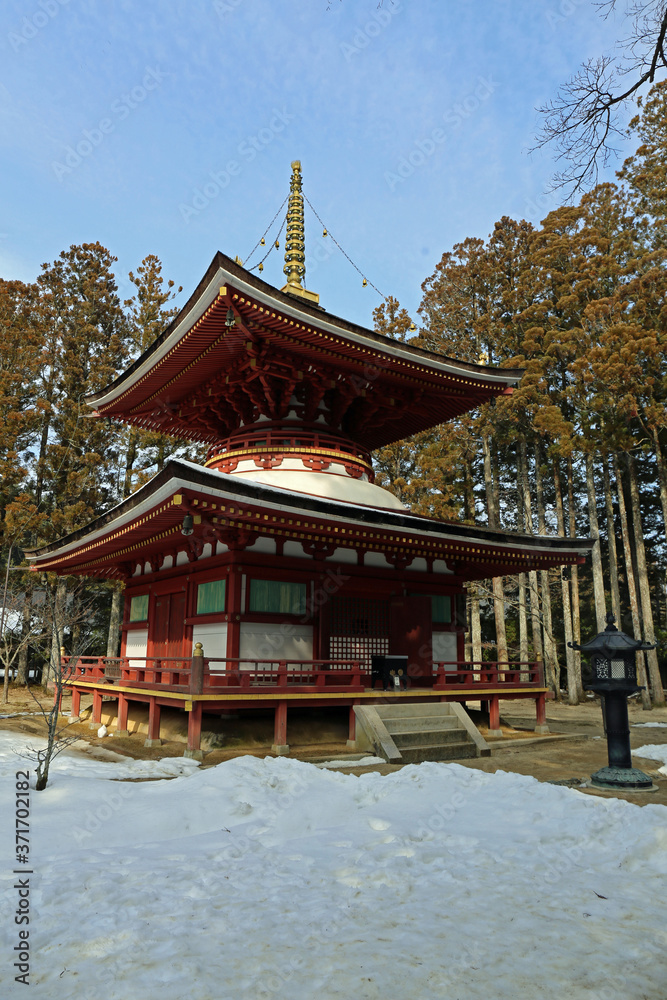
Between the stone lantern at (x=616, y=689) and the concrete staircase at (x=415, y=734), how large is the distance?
12.3 ft

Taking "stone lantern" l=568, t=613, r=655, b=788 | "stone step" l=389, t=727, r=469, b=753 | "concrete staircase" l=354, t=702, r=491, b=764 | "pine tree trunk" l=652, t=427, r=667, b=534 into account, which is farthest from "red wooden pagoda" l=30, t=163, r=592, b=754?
"pine tree trunk" l=652, t=427, r=667, b=534

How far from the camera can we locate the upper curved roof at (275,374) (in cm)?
1507

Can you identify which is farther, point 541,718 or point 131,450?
point 131,450

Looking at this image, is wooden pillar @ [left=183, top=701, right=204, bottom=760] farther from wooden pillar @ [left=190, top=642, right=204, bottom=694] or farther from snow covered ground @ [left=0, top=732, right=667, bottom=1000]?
snow covered ground @ [left=0, top=732, right=667, bottom=1000]

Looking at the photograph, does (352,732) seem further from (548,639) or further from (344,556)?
(548,639)

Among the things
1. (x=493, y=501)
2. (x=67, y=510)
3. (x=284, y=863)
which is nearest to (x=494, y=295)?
(x=493, y=501)

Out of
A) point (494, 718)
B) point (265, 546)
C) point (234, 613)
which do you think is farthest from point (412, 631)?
point (234, 613)

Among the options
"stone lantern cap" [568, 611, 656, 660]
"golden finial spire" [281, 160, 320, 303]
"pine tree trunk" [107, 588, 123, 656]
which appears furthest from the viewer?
"pine tree trunk" [107, 588, 123, 656]

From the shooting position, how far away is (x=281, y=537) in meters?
14.6

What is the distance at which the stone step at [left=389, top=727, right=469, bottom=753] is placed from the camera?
1318 centimetres

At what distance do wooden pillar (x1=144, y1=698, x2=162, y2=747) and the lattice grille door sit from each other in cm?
415

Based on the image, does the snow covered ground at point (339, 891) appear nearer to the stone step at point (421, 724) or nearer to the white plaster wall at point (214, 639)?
the stone step at point (421, 724)

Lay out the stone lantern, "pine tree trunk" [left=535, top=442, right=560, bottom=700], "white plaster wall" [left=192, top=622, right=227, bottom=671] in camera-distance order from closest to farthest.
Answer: the stone lantern, "white plaster wall" [left=192, top=622, right=227, bottom=671], "pine tree trunk" [left=535, top=442, right=560, bottom=700]

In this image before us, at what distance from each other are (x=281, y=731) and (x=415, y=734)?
9.15ft
